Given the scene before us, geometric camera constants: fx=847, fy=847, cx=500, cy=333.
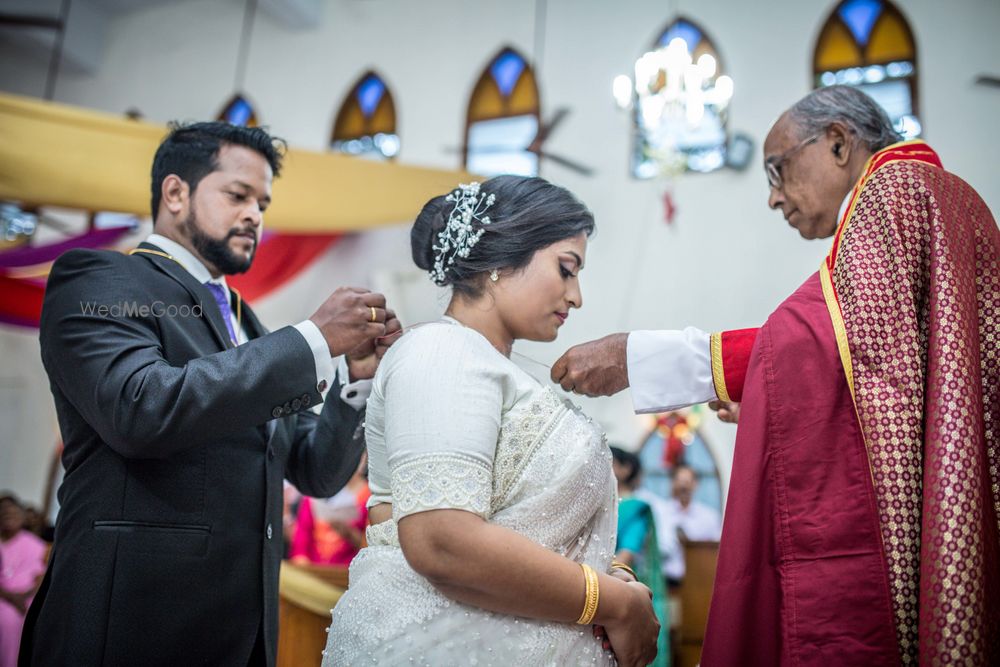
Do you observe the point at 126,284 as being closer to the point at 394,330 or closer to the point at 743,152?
the point at 394,330

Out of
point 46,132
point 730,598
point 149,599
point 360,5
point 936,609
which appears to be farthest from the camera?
point 360,5

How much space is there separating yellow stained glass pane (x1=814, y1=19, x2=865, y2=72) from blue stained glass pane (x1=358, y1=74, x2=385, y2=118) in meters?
4.62

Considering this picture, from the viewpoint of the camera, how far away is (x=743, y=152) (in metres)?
7.75

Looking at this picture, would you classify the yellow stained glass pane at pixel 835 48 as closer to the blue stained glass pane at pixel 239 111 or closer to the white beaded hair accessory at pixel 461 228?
the blue stained glass pane at pixel 239 111

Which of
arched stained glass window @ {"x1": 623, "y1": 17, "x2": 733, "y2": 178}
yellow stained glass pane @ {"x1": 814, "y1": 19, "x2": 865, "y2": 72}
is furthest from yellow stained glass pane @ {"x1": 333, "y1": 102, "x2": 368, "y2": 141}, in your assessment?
yellow stained glass pane @ {"x1": 814, "y1": 19, "x2": 865, "y2": 72}

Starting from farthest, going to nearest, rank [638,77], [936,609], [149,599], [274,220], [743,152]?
[743,152] < [274,220] < [638,77] < [149,599] < [936,609]

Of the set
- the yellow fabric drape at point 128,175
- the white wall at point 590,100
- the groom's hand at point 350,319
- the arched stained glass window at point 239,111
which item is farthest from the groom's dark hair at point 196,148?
the arched stained glass window at point 239,111

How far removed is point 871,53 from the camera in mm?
7715

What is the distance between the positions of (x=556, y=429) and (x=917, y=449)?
0.69 meters

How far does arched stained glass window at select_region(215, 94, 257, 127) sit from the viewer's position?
1011 centimetres

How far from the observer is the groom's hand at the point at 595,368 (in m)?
2.01

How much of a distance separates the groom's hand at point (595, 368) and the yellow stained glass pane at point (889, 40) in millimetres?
6887

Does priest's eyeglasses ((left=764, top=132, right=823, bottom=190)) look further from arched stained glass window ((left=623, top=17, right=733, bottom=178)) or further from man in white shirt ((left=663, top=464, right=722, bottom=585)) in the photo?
man in white shirt ((left=663, top=464, right=722, bottom=585))

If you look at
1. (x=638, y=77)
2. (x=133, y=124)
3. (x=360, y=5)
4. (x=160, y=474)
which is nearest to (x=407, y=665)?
(x=160, y=474)
